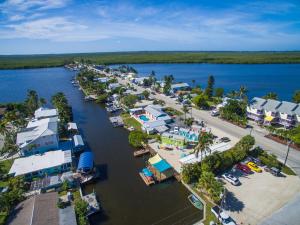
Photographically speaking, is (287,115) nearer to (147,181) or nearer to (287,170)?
(287,170)

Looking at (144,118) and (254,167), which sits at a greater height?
(144,118)

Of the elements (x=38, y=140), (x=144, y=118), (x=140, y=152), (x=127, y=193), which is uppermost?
(x=38, y=140)

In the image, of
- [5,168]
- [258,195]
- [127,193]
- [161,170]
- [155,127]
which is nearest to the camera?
[258,195]

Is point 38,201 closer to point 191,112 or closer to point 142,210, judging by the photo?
point 142,210

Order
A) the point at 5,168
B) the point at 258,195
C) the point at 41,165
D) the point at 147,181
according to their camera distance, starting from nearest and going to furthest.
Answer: the point at 258,195 → the point at 147,181 → the point at 41,165 → the point at 5,168

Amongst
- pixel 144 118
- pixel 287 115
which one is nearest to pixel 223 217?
pixel 144 118

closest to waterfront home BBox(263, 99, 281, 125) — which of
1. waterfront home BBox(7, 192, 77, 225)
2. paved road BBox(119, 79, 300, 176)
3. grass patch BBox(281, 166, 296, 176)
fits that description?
paved road BBox(119, 79, 300, 176)

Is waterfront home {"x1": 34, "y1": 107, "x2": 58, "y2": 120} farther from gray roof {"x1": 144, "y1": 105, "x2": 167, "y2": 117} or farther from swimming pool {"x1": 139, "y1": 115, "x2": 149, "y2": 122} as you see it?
gray roof {"x1": 144, "y1": 105, "x2": 167, "y2": 117}
